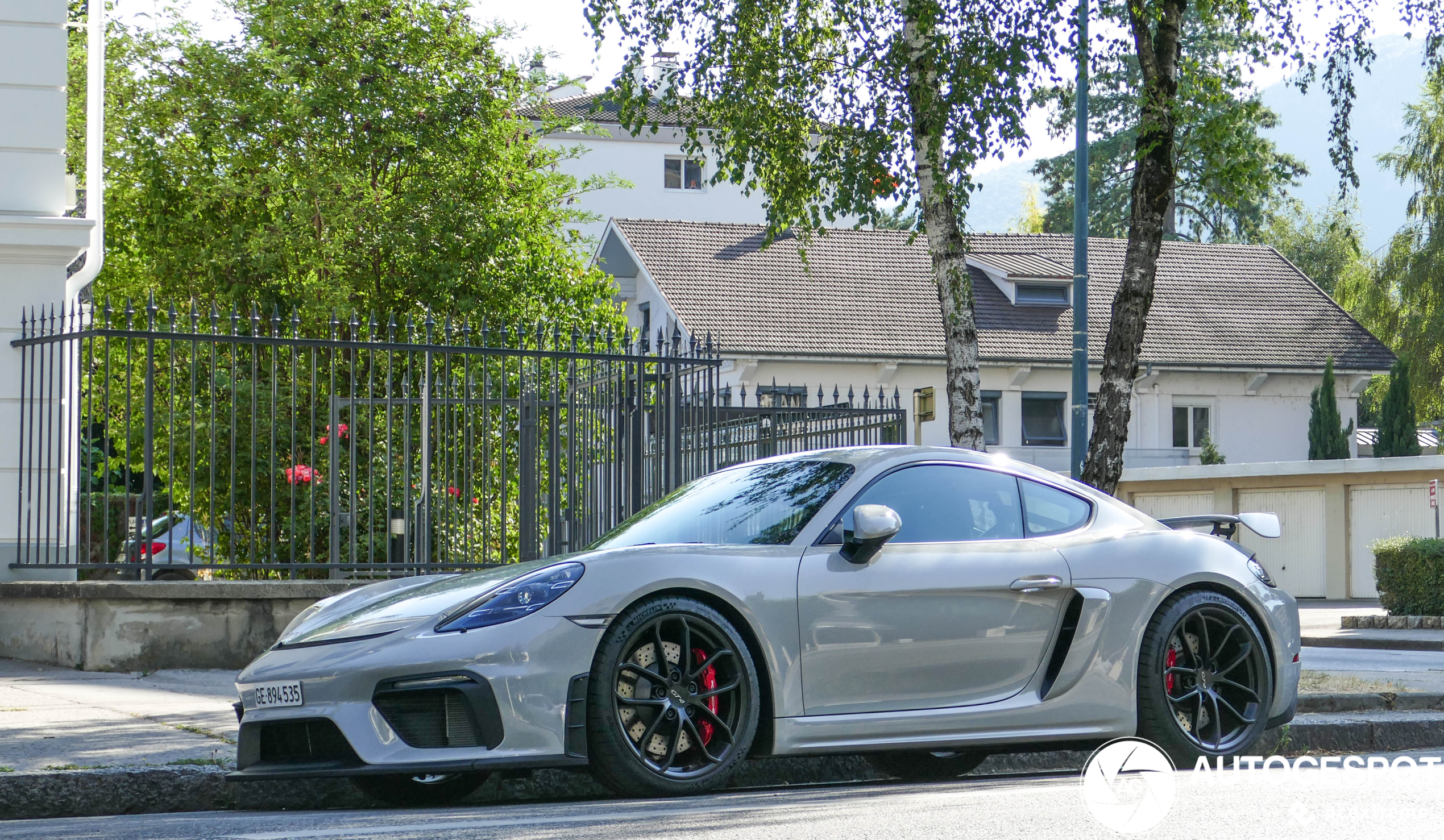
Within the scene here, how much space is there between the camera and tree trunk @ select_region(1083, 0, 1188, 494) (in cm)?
1180

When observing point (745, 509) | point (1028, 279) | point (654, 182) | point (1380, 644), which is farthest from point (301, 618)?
point (654, 182)

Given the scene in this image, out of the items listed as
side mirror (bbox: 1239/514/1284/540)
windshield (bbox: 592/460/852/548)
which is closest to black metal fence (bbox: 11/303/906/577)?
windshield (bbox: 592/460/852/548)

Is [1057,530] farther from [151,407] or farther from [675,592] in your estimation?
[151,407]

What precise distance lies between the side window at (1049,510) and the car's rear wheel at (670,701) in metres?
1.57

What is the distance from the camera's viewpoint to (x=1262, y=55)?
12.9 metres

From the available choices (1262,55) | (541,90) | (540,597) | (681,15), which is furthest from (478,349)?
(541,90)

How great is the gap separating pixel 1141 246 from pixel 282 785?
8154mm

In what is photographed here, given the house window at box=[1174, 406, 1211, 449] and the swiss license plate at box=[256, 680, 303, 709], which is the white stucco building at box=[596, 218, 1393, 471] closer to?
the house window at box=[1174, 406, 1211, 449]

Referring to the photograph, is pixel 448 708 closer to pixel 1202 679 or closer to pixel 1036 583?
pixel 1036 583

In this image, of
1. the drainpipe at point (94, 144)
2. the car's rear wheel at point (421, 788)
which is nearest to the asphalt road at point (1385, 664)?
the car's rear wheel at point (421, 788)

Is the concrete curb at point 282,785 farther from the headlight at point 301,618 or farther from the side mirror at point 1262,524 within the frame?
the side mirror at point 1262,524

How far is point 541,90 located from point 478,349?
434 inches

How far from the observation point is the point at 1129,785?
596 centimetres

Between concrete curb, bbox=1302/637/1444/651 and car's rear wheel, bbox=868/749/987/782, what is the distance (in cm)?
1283
